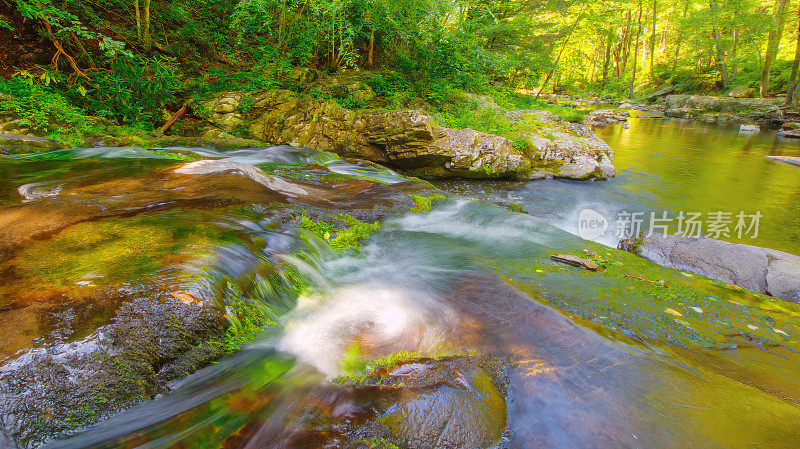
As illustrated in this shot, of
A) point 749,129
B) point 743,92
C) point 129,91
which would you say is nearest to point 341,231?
point 129,91

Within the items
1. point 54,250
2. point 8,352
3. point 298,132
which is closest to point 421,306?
point 8,352

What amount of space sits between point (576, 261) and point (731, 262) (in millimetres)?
2256

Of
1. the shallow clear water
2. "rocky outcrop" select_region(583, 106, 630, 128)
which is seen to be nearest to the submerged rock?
"rocky outcrop" select_region(583, 106, 630, 128)

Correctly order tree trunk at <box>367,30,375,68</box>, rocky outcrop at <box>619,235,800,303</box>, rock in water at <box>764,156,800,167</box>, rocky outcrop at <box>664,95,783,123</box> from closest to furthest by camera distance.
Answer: rocky outcrop at <box>619,235,800,303</box>
tree trunk at <box>367,30,375,68</box>
rock in water at <box>764,156,800,167</box>
rocky outcrop at <box>664,95,783,123</box>

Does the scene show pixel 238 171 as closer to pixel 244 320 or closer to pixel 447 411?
pixel 244 320

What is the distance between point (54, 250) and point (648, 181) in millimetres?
12236

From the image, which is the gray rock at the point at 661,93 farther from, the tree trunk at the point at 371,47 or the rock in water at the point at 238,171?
the rock in water at the point at 238,171

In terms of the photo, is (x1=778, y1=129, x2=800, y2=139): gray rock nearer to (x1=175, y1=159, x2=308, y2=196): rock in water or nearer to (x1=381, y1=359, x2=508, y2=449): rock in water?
(x1=175, y1=159, x2=308, y2=196): rock in water

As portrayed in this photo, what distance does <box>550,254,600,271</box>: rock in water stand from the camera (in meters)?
4.15

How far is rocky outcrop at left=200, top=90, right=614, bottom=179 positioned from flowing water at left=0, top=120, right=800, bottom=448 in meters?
3.96

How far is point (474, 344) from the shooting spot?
8.74ft

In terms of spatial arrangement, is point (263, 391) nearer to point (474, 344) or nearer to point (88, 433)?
point (88, 433)

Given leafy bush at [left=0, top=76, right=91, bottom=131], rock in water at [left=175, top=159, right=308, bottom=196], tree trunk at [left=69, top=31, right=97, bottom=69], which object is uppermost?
tree trunk at [left=69, top=31, right=97, bottom=69]

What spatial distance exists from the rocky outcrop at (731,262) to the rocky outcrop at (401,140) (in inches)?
180
